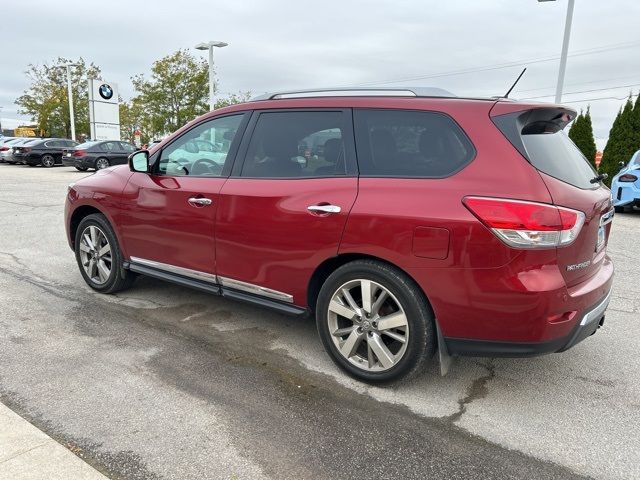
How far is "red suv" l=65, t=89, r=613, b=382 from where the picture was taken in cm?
263

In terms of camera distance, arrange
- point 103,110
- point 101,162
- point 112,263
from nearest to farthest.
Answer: point 112,263 < point 101,162 < point 103,110

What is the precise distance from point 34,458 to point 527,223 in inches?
104

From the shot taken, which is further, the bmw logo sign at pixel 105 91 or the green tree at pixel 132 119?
the green tree at pixel 132 119

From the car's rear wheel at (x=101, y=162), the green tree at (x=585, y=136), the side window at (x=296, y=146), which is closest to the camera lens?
the side window at (x=296, y=146)

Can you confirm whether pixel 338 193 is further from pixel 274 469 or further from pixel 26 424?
pixel 26 424

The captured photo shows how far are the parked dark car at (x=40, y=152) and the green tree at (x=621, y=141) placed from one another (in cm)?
2534

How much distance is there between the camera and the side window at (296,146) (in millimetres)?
3278

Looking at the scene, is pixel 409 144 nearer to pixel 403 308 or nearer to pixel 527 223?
pixel 527 223

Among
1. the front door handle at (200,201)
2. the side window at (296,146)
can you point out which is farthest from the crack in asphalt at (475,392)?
the front door handle at (200,201)

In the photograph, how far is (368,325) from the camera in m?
3.08

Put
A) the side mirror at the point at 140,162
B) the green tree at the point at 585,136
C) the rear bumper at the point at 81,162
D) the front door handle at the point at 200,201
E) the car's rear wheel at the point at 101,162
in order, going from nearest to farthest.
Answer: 1. the front door handle at the point at 200,201
2. the side mirror at the point at 140,162
3. the green tree at the point at 585,136
4. the rear bumper at the point at 81,162
5. the car's rear wheel at the point at 101,162

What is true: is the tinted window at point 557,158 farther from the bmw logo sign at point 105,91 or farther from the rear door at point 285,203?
the bmw logo sign at point 105,91

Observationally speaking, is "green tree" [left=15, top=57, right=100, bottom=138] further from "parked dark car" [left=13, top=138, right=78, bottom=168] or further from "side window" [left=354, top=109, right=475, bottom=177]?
"side window" [left=354, top=109, right=475, bottom=177]

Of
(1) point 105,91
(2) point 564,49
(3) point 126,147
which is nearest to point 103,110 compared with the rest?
(1) point 105,91
